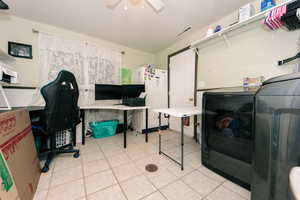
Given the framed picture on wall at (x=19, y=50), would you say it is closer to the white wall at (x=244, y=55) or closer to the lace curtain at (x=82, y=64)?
the lace curtain at (x=82, y=64)

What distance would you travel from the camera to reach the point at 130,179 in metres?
1.36

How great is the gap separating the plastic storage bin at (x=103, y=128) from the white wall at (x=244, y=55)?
7.38 ft

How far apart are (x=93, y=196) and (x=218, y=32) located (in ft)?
9.18

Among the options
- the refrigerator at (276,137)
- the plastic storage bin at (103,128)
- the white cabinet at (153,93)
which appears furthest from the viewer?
the white cabinet at (153,93)

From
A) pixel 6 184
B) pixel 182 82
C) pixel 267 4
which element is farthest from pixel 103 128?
pixel 267 4

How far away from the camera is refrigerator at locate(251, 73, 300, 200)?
0.56m

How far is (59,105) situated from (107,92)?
123 centimetres

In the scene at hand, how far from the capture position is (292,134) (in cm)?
57

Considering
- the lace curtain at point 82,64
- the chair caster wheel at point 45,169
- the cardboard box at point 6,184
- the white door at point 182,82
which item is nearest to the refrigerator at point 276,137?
the cardboard box at point 6,184

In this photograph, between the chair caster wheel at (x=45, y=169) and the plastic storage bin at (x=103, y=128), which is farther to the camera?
the plastic storage bin at (x=103, y=128)

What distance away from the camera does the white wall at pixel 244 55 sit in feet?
4.70

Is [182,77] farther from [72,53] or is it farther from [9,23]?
[9,23]

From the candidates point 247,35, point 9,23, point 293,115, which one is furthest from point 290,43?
point 9,23

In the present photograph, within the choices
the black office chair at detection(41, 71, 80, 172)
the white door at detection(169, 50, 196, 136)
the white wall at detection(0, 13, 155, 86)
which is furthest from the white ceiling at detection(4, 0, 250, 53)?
the black office chair at detection(41, 71, 80, 172)
